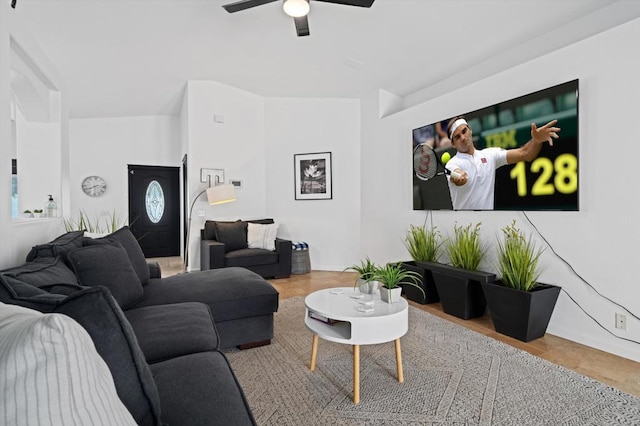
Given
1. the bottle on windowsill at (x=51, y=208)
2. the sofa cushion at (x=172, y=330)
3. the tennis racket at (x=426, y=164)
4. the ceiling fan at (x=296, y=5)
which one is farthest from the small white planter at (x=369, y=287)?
the bottle on windowsill at (x=51, y=208)

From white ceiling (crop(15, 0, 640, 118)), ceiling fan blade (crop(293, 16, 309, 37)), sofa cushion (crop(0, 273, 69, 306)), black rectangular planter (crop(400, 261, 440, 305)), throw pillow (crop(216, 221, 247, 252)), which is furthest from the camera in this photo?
throw pillow (crop(216, 221, 247, 252))

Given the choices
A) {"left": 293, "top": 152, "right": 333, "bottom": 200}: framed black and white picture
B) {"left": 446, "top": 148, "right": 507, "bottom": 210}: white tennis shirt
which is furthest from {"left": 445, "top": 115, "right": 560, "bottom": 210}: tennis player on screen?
{"left": 293, "top": 152, "right": 333, "bottom": 200}: framed black and white picture

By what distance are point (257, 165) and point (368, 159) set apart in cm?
186

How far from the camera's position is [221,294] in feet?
8.30

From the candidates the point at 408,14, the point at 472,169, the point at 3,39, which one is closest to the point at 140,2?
the point at 3,39

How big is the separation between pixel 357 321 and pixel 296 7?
2476 millimetres

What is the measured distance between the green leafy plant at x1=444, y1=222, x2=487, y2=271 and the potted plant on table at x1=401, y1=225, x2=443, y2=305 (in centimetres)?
31

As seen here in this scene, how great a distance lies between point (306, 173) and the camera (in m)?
5.90

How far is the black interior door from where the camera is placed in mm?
6914

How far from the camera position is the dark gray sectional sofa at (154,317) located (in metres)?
0.89

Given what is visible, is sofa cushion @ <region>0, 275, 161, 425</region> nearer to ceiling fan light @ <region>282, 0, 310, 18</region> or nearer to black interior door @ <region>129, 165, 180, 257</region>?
ceiling fan light @ <region>282, 0, 310, 18</region>

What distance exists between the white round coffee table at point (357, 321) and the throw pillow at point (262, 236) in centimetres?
288

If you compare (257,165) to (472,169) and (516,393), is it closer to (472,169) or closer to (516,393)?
(472,169)

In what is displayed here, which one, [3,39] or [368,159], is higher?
[3,39]
